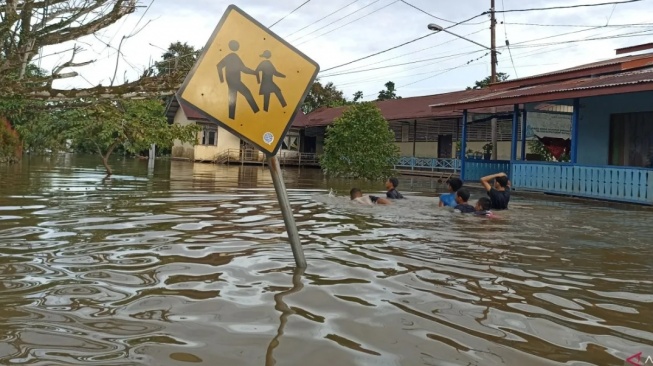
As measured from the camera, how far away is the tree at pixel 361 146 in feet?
76.9

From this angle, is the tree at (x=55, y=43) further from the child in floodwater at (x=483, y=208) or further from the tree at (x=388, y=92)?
the tree at (x=388, y=92)

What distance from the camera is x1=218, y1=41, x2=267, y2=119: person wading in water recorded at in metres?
4.12

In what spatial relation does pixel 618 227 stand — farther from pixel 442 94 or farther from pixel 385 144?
pixel 442 94

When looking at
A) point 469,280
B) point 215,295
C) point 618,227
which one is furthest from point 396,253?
point 618,227

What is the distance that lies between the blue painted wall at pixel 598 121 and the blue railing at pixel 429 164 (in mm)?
10375

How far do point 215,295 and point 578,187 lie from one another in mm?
12560

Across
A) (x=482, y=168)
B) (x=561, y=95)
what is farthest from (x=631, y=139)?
(x=482, y=168)

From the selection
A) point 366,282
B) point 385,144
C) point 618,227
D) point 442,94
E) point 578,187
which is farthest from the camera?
point 442,94

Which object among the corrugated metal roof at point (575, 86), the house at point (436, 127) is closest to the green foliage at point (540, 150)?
the house at point (436, 127)

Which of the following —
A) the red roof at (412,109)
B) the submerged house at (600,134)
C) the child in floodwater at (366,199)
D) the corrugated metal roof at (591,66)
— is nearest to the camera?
the child in floodwater at (366,199)

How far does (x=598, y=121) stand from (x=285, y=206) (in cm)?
1386

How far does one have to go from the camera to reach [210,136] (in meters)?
40.9

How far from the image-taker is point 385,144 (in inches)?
936

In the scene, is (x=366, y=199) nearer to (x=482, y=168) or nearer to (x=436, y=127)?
(x=482, y=168)
